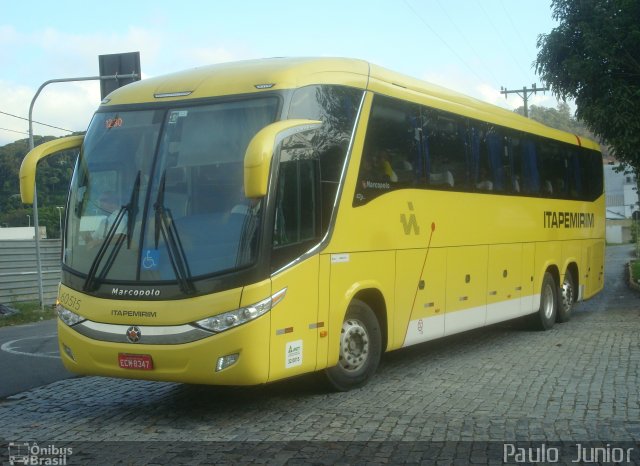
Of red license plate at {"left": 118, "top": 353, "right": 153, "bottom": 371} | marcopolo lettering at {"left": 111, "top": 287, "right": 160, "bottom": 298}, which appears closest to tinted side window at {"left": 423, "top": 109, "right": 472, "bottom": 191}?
marcopolo lettering at {"left": 111, "top": 287, "right": 160, "bottom": 298}

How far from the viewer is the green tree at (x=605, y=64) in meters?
16.5

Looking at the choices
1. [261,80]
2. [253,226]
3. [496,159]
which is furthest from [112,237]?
[496,159]

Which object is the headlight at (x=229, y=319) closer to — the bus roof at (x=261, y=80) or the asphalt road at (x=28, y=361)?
the bus roof at (x=261, y=80)

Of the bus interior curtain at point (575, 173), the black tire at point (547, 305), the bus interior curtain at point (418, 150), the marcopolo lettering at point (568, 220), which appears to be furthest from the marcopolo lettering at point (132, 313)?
the bus interior curtain at point (575, 173)

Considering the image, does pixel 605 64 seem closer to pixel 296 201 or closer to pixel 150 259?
pixel 296 201

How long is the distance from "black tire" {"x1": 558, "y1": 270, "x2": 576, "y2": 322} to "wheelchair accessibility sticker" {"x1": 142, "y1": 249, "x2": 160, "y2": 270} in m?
9.79

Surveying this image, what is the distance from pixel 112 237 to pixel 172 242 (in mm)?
675

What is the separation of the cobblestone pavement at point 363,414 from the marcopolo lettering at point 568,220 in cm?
374

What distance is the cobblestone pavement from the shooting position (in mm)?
6410

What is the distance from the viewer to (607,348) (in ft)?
38.4

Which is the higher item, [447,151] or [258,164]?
[447,151]

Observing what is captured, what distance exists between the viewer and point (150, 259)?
7508 millimetres

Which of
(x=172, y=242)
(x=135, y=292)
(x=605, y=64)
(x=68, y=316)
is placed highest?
(x=605, y=64)

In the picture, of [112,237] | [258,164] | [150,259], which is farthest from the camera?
[112,237]
